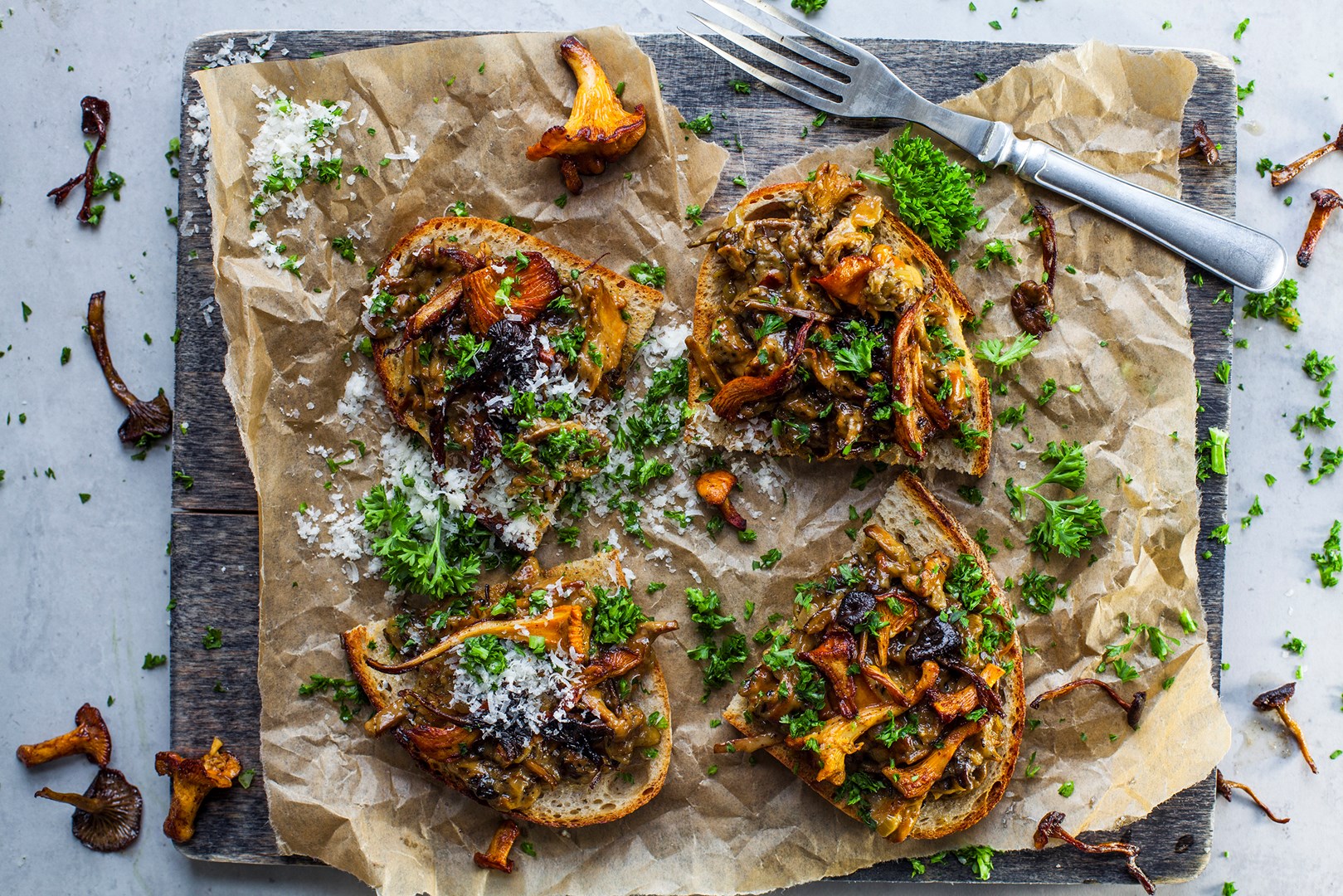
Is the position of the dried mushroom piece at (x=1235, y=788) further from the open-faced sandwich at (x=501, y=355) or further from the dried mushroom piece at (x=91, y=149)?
the dried mushroom piece at (x=91, y=149)

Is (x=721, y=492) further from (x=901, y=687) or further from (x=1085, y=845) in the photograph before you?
(x=1085, y=845)

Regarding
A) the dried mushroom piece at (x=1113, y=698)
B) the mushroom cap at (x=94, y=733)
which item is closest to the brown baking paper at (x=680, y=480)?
the dried mushroom piece at (x=1113, y=698)

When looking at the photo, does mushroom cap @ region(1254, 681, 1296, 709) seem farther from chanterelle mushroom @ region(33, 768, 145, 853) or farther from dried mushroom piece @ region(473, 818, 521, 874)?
chanterelle mushroom @ region(33, 768, 145, 853)

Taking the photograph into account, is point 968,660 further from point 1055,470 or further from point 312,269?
point 312,269

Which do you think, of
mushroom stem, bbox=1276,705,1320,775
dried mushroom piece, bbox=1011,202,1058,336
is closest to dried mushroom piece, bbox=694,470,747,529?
dried mushroom piece, bbox=1011,202,1058,336

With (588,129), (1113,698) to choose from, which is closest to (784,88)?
(588,129)
